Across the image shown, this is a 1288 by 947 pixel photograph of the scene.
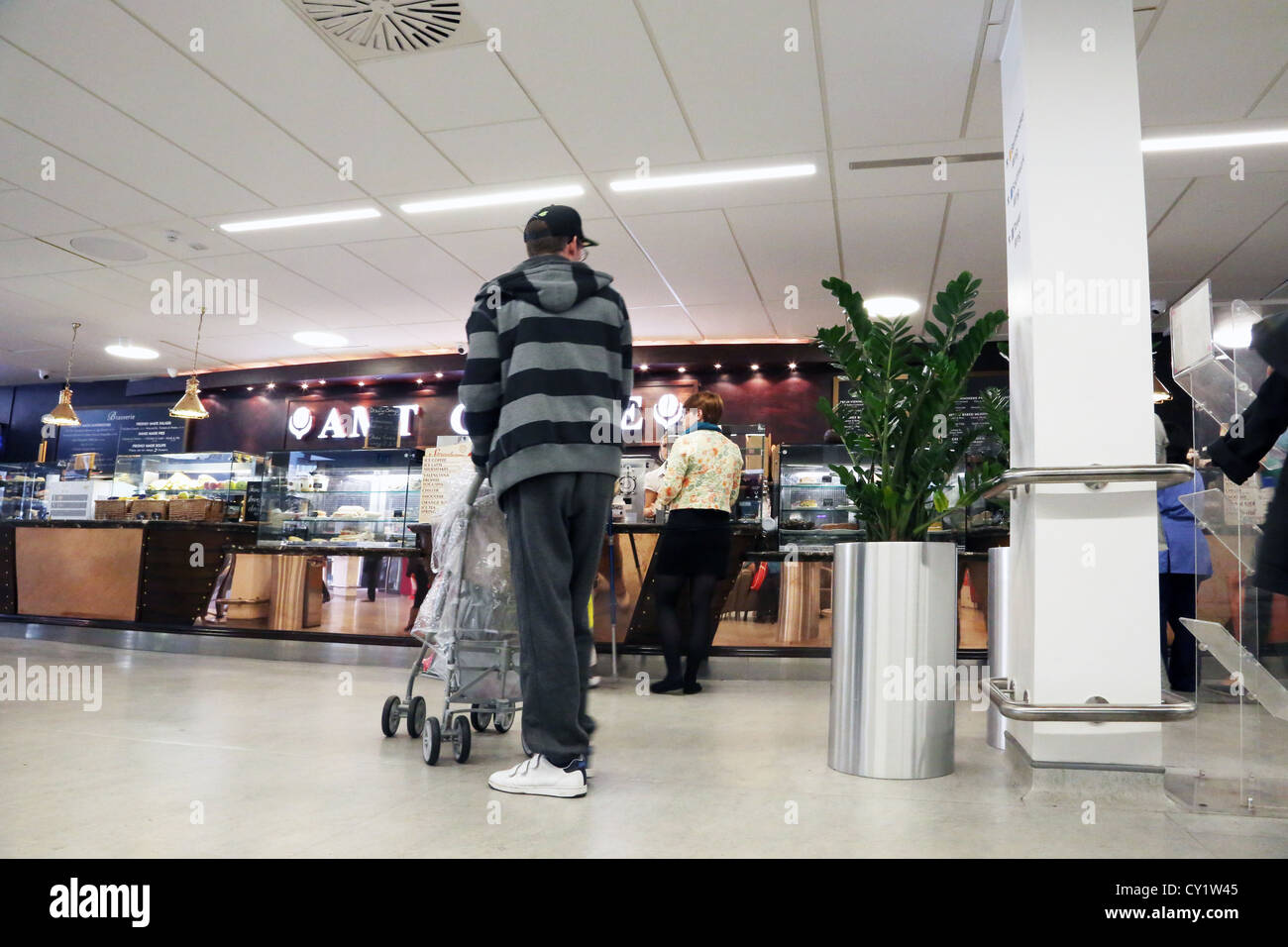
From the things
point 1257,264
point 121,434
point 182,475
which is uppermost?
point 1257,264

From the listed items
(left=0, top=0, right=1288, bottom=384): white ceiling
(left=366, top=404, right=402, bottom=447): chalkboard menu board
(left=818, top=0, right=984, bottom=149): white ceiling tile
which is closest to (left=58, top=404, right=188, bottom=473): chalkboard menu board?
(left=366, top=404, right=402, bottom=447): chalkboard menu board

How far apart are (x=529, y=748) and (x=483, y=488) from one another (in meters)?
1.07

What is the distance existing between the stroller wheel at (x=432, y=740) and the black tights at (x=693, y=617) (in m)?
1.93

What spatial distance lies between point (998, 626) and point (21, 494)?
31.7 ft

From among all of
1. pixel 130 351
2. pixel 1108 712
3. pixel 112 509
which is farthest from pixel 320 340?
pixel 1108 712

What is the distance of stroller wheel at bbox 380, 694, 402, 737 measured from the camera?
9.86 feet

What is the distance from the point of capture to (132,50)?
3.95 meters

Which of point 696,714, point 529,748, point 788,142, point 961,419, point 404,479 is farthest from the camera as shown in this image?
point 961,419

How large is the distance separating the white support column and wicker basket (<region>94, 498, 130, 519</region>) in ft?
23.2

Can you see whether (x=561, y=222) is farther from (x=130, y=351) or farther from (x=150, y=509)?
(x=130, y=351)

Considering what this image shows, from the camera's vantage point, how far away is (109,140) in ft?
15.7

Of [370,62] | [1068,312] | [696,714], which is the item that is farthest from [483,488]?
[370,62]

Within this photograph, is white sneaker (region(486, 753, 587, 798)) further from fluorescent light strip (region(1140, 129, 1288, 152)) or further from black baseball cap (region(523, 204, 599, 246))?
fluorescent light strip (region(1140, 129, 1288, 152))

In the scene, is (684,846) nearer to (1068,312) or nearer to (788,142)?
(1068,312)
